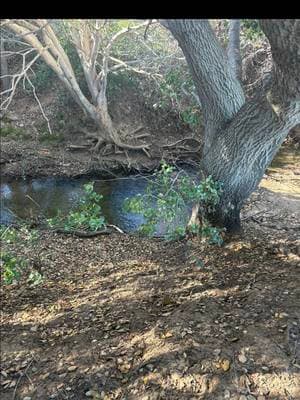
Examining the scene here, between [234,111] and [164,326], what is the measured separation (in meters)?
2.85

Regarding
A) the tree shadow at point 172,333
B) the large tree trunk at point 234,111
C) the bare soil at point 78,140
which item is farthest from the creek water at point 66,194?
the large tree trunk at point 234,111

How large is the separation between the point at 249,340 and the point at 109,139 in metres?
10.00

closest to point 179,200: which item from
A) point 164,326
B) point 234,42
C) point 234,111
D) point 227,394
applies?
point 234,111

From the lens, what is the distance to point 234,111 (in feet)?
16.4

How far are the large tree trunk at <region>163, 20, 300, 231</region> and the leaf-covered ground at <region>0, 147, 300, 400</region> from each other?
1113 mm

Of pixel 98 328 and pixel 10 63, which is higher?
pixel 10 63

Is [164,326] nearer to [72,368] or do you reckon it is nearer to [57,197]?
[72,368]

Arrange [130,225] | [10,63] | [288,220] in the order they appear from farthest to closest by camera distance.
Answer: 1. [10,63]
2. [130,225]
3. [288,220]

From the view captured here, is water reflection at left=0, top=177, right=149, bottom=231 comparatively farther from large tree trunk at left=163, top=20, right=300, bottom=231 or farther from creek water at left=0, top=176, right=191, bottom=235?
large tree trunk at left=163, top=20, right=300, bottom=231

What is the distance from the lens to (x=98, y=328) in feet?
14.1

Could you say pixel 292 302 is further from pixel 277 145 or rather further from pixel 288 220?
pixel 288 220
